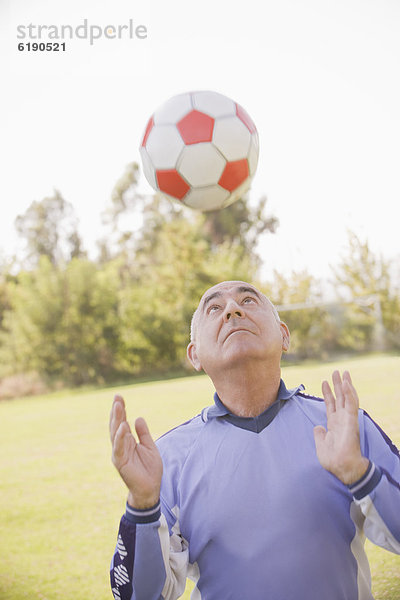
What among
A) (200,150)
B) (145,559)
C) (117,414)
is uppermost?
(200,150)

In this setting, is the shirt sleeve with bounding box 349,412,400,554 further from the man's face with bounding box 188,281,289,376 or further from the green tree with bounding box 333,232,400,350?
the green tree with bounding box 333,232,400,350

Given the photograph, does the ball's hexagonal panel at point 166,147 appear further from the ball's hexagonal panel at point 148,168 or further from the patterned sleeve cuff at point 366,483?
the patterned sleeve cuff at point 366,483

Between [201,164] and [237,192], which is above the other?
[201,164]

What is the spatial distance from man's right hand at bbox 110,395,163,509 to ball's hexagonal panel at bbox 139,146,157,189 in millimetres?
1510

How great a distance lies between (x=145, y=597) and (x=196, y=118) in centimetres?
195

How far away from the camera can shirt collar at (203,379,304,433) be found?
1438 mm

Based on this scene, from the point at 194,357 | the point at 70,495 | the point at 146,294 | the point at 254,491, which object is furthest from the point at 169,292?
the point at 254,491

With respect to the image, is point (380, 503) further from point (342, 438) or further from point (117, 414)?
point (117, 414)

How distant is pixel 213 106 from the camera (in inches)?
99.0

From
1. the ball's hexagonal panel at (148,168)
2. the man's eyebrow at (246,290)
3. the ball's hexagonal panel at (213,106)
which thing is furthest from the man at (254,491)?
the ball's hexagonal panel at (213,106)

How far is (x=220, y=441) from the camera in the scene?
4.72ft

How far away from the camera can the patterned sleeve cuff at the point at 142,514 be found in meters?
1.20

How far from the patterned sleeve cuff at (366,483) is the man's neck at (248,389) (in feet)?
1.17

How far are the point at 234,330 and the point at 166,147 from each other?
130 centimetres
